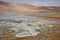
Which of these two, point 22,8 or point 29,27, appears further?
point 22,8

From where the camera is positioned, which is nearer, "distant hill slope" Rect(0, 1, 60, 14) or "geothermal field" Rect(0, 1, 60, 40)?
"geothermal field" Rect(0, 1, 60, 40)

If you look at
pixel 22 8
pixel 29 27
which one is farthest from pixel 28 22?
pixel 22 8

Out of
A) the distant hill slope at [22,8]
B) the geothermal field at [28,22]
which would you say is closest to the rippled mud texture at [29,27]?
the geothermal field at [28,22]

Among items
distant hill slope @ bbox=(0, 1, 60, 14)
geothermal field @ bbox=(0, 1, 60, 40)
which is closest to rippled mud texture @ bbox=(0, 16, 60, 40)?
geothermal field @ bbox=(0, 1, 60, 40)

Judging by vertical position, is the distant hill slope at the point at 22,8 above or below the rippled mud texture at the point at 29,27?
above

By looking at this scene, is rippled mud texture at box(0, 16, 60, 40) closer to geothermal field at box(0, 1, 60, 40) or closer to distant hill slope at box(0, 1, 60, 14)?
geothermal field at box(0, 1, 60, 40)

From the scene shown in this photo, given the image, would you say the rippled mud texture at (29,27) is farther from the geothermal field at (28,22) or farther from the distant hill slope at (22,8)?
the distant hill slope at (22,8)

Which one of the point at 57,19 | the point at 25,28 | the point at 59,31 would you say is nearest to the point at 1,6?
the point at 25,28

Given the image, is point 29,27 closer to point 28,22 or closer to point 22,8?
point 28,22

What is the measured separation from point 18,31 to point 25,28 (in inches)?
3.4

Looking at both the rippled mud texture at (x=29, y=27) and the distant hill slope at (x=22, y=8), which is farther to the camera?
the distant hill slope at (x=22, y=8)

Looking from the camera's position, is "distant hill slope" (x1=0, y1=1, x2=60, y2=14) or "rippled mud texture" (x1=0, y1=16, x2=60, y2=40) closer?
"rippled mud texture" (x1=0, y1=16, x2=60, y2=40)

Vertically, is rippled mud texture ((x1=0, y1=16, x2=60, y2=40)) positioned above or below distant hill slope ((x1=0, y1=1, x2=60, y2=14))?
below

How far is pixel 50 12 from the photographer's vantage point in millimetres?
1569
